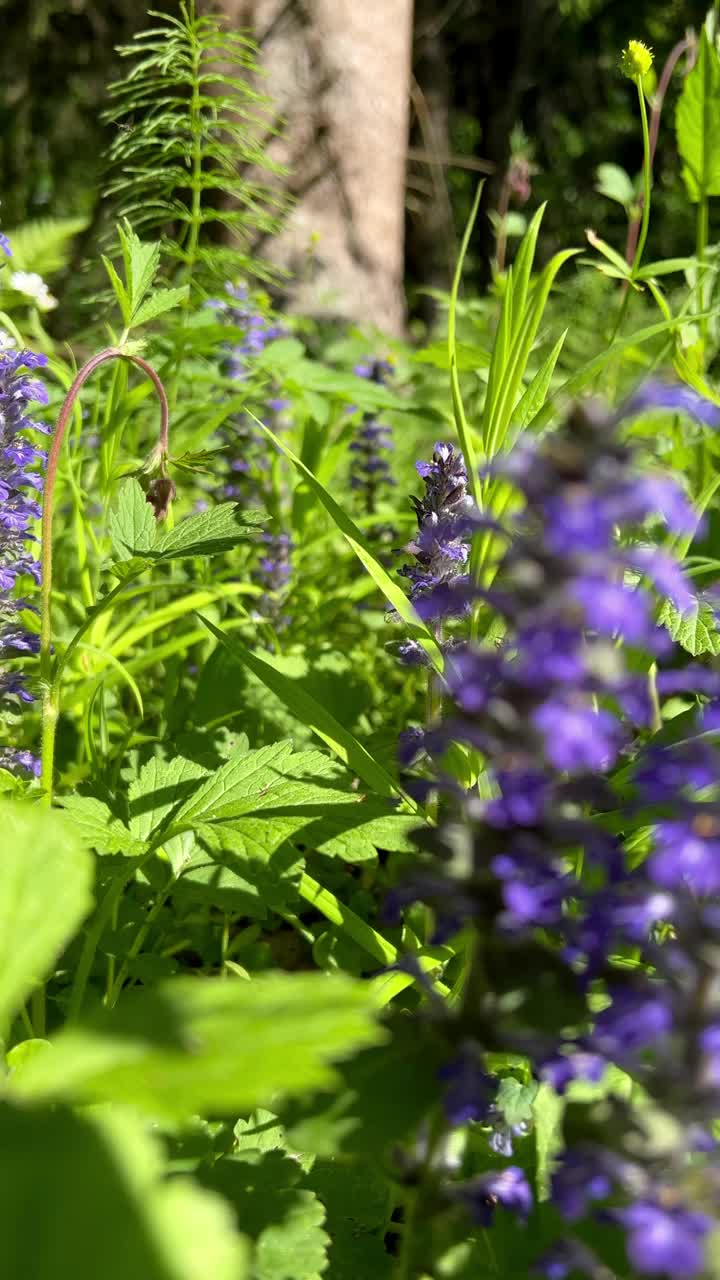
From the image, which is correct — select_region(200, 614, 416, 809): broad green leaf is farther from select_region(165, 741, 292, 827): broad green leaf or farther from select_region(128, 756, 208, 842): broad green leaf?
select_region(128, 756, 208, 842): broad green leaf

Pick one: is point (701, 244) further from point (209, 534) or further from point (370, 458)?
point (209, 534)

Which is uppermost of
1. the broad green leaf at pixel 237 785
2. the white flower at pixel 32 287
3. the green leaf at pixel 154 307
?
the green leaf at pixel 154 307

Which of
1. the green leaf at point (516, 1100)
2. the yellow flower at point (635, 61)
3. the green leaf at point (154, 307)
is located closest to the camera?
the green leaf at point (516, 1100)

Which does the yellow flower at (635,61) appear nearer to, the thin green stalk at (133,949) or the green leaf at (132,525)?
the green leaf at (132,525)

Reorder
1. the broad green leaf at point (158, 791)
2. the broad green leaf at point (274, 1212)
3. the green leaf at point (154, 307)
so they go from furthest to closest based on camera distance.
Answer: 1. the green leaf at point (154, 307)
2. the broad green leaf at point (158, 791)
3. the broad green leaf at point (274, 1212)

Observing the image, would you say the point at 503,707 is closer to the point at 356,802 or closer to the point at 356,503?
the point at 356,802

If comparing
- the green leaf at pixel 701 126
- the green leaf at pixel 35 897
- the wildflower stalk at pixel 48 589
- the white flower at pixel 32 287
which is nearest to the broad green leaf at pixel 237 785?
the wildflower stalk at pixel 48 589
